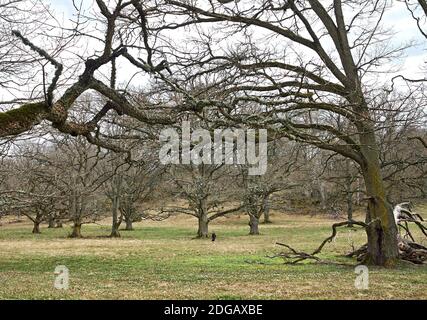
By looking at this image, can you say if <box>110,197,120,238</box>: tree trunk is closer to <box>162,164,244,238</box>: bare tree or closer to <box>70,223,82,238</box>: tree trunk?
<box>70,223,82,238</box>: tree trunk

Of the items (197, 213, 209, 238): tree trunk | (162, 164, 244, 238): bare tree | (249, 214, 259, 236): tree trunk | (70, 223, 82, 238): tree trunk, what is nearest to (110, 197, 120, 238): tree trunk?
(70, 223, 82, 238): tree trunk

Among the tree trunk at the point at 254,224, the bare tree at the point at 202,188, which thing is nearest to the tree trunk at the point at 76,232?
the bare tree at the point at 202,188

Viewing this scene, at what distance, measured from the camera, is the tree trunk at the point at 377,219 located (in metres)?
13.2

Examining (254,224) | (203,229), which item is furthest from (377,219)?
(254,224)

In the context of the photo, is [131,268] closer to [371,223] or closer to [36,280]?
[36,280]

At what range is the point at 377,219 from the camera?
1319cm

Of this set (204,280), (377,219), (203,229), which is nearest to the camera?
(204,280)

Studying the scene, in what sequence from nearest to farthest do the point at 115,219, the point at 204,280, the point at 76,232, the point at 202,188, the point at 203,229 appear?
the point at 204,280, the point at 202,188, the point at 203,229, the point at 76,232, the point at 115,219

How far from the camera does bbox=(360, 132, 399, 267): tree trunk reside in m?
13.2

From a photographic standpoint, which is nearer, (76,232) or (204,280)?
(204,280)

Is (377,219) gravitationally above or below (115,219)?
above

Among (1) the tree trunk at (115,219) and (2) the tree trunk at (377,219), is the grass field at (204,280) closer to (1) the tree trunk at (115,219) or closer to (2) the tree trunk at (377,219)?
(2) the tree trunk at (377,219)

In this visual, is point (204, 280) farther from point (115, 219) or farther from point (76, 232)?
point (115, 219)
